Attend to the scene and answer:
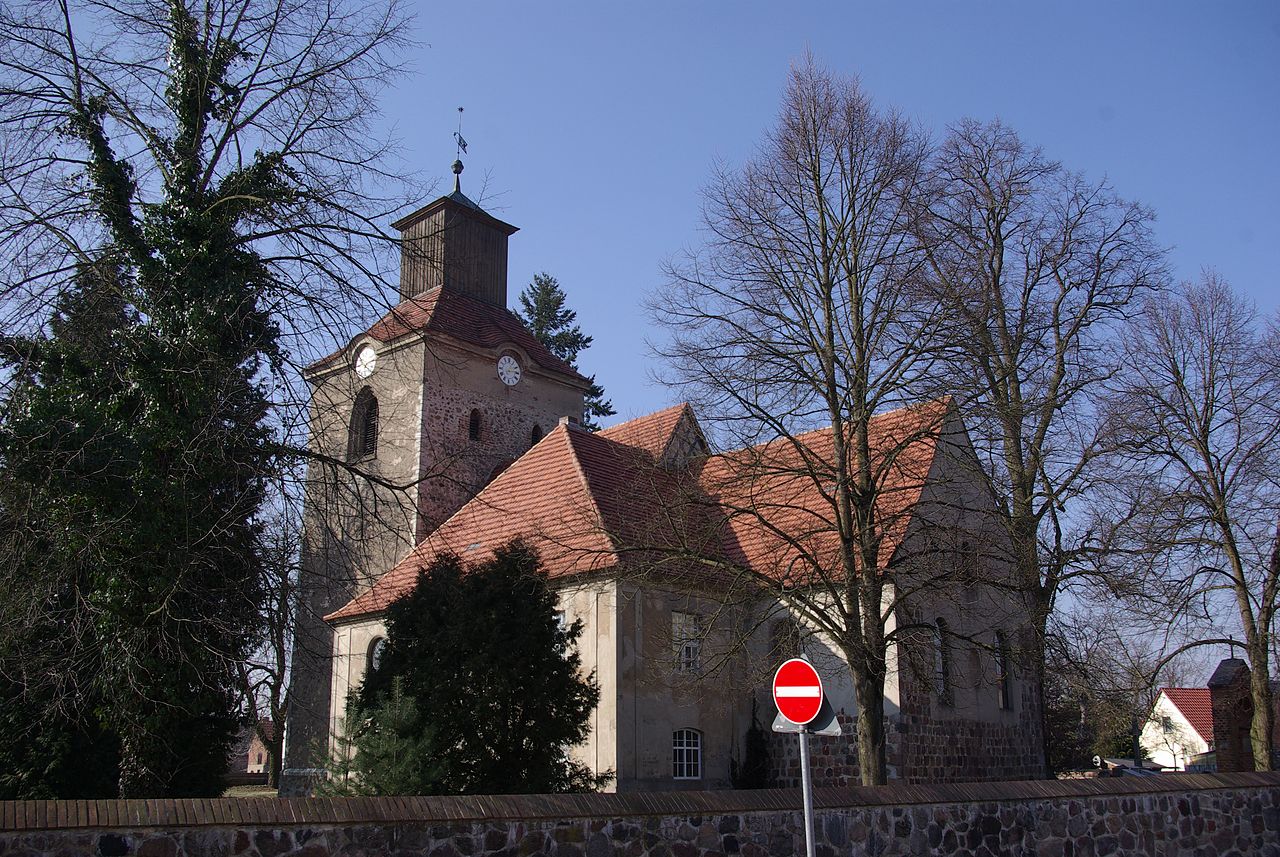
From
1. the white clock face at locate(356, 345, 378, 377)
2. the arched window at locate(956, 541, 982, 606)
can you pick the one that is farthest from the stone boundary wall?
the white clock face at locate(356, 345, 378, 377)

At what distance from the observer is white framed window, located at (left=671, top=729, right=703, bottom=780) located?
65.2ft

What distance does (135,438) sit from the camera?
431 inches

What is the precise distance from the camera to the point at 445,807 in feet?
25.8

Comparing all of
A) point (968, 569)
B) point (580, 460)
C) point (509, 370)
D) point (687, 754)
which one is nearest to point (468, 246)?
point (509, 370)

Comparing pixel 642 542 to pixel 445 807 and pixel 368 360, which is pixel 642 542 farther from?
pixel 368 360

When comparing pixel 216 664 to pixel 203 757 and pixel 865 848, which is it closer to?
pixel 203 757

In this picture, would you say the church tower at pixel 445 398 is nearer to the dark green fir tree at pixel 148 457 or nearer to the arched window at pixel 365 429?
the arched window at pixel 365 429

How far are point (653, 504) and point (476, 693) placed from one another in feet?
12.0

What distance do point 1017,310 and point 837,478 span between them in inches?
277

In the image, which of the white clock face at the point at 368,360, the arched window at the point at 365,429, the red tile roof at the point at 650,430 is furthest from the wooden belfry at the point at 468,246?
the red tile roof at the point at 650,430

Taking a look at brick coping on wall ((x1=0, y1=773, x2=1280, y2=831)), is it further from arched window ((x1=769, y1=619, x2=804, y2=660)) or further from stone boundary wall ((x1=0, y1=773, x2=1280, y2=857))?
arched window ((x1=769, y1=619, x2=804, y2=660))

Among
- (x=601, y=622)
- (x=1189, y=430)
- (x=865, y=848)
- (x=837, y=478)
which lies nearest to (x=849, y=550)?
(x=837, y=478)

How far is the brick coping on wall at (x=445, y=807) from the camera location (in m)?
6.50

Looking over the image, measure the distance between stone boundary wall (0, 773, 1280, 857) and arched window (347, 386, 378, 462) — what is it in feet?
66.7
